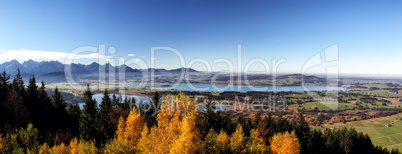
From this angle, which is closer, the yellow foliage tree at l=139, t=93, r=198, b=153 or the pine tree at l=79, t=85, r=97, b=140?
the yellow foliage tree at l=139, t=93, r=198, b=153

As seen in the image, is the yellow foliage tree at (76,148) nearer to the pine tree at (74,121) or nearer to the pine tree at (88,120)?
the pine tree at (88,120)

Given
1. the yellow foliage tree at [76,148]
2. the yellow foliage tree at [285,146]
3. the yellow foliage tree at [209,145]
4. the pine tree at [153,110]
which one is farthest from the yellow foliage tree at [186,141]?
the yellow foliage tree at [285,146]

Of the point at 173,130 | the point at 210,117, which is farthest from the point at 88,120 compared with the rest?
the point at 210,117

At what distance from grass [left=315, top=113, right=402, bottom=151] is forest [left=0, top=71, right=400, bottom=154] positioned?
3954 cm

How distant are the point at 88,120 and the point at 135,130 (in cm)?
1190

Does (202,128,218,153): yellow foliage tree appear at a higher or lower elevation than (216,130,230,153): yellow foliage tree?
higher

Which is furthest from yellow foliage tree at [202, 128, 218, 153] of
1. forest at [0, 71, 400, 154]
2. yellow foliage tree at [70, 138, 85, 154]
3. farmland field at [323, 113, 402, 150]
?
farmland field at [323, 113, 402, 150]

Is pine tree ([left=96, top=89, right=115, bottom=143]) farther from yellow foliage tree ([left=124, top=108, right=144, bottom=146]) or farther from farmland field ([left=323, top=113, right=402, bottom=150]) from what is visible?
farmland field ([left=323, top=113, right=402, bottom=150])

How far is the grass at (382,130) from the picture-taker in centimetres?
6431

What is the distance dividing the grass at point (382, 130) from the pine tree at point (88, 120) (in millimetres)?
94366

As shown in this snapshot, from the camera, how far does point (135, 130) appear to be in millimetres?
17766

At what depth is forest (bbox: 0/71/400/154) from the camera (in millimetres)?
13086

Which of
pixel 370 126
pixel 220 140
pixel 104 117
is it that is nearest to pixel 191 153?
pixel 220 140

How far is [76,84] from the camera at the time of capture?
15275cm
